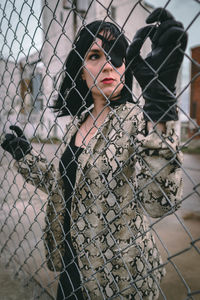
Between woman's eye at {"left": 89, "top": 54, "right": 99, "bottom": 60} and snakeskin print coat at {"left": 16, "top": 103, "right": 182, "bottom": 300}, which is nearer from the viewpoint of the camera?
snakeskin print coat at {"left": 16, "top": 103, "right": 182, "bottom": 300}

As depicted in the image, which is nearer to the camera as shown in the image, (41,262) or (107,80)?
(107,80)

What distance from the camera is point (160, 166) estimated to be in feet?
2.47

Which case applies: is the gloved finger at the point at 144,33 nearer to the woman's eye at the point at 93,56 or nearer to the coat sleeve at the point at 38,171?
the woman's eye at the point at 93,56

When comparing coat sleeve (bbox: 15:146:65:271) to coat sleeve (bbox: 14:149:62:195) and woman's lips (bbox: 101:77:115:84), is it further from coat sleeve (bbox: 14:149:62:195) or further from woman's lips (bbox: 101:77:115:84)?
→ woman's lips (bbox: 101:77:115:84)

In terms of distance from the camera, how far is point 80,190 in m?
1.24

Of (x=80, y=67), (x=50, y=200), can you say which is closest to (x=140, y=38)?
(x=80, y=67)

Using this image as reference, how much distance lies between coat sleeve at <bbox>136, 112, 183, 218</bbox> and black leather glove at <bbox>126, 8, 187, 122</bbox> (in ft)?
0.23

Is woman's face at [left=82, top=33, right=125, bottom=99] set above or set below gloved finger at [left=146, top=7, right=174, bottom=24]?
above

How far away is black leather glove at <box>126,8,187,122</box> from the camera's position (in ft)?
1.80

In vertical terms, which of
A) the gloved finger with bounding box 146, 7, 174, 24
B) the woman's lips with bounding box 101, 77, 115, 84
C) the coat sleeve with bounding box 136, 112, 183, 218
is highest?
the woman's lips with bounding box 101, 77, 115, 84

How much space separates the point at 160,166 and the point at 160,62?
1.05 feet

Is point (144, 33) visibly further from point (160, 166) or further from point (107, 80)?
point (107, 80)

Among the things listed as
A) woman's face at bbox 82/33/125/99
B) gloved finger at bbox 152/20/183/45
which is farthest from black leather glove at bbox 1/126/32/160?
gloved finger at bbox 152/20/183/45

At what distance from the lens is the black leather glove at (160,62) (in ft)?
1.80
